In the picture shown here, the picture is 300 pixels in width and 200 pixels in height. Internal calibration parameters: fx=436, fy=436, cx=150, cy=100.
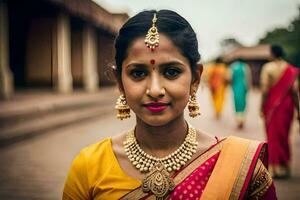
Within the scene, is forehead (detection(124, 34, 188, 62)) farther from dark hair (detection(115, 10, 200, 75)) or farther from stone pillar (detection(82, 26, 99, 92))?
stone pillar (detection(82, 26, 99, 92))

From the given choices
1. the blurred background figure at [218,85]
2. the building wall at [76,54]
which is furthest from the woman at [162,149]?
the building wall at [76,54]

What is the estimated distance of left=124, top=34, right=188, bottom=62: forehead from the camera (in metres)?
1.68

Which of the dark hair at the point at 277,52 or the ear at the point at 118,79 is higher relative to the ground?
the dark hair at the point at 277,52

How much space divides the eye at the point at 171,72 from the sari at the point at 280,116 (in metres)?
4.21

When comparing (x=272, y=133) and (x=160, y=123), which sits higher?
(x=160, y=123)

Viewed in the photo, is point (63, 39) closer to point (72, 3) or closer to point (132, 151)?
point (72, 3)

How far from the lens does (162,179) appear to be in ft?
5.57

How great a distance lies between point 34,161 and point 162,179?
490cm

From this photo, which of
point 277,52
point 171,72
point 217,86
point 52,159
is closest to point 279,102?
point 277,52

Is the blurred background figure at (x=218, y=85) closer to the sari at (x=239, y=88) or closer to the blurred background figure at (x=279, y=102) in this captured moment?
the sari at (x=239, y=88)

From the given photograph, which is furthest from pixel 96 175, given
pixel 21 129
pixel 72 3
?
pixel 72 3

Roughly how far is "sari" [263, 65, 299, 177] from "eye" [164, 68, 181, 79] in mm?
4208

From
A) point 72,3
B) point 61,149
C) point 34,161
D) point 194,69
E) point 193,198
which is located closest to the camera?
point 193,198

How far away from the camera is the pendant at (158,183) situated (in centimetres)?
166
